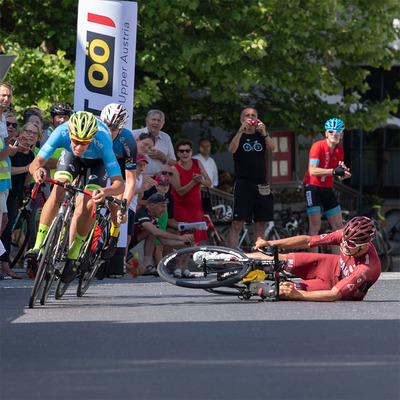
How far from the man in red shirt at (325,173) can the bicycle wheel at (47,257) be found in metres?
5.99

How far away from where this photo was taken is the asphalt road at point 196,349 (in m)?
6.00

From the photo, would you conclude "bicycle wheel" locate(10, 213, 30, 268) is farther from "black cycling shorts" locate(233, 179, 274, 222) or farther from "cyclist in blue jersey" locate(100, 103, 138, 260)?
"black cycling shorts" locate(233, 179, 274, 222)

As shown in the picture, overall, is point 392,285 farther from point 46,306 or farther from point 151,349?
point 151,349

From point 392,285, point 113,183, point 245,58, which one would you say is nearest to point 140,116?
point 245,58

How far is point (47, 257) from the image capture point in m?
9.63

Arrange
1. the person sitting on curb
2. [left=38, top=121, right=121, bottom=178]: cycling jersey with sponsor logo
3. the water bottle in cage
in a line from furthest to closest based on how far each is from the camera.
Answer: the person sitting on curb, the water bottle in cage, [left=38, top=121, right=121, bottom=178]: cycling jersey with sponsor logo

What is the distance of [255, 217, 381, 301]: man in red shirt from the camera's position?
10.3m

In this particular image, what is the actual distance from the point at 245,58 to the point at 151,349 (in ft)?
45.0

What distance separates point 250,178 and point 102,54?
262 cm

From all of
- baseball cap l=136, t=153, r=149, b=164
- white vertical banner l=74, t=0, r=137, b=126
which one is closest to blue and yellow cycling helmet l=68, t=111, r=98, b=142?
white vertical banner l=74, t=0, r=137, b=126

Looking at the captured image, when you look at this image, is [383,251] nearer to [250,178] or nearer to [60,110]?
[250,178]

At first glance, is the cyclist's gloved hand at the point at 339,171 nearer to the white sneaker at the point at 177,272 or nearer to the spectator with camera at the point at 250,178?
the spectator with camera at the point at 250,178

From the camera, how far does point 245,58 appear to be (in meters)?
20.6

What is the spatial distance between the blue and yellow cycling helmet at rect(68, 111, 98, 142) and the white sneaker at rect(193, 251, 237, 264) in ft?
5.06
